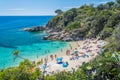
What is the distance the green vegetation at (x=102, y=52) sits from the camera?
1678 centimetres

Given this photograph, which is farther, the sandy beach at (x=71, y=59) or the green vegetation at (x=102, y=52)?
the sandy beach at (x=71, y=59)

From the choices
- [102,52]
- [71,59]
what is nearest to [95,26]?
[71,59]

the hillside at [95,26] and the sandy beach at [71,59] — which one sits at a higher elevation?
the hillside at [95,26]

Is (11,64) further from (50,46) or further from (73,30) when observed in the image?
(73,30)

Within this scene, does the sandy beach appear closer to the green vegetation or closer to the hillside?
the green vegetation

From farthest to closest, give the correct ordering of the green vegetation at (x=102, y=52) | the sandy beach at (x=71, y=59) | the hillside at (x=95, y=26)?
the hillside at (x=95, y=26), the sandy beach at (x=71, y=59), the green vegetation at (x=102, y=52)

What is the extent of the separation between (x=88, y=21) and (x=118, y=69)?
54.5 meters

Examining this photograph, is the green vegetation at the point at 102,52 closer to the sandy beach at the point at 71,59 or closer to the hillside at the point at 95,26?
the hillside at the point at 95,26

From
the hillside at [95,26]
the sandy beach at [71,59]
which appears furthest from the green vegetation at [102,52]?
the sandy beach at [71,59]

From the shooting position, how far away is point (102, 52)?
33781 mm

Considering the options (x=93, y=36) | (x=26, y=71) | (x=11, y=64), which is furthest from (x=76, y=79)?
(x=93, y=36)

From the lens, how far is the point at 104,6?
290ft

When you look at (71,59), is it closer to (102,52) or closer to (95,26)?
(102,52)

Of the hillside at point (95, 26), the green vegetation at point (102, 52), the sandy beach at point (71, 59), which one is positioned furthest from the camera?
the hillside at point (95, 26)
